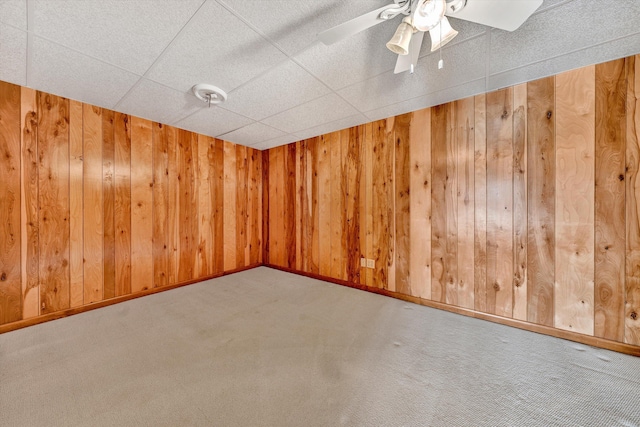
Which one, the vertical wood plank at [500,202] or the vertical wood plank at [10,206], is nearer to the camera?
the vertical wood plank at [10,206]

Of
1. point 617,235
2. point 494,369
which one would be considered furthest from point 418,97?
point 494,369

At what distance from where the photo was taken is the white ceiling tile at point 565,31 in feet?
→ 3.77

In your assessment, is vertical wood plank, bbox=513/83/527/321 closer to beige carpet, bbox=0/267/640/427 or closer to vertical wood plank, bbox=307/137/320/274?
beige carpet, bbox=0/267/640/427

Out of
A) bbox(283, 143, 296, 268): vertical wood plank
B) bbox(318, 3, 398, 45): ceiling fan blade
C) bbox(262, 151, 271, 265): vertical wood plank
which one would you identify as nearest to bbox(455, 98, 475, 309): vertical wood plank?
bbox(318, 3, 398, 45): ceiling fan blade

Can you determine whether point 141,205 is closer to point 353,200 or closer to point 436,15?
point 353,200

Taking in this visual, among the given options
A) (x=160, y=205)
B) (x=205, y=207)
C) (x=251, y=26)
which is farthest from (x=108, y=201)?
(x=251, y=26)

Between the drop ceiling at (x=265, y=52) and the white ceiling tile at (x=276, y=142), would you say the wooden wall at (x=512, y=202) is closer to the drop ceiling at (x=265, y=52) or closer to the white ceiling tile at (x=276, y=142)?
the drop ceiling at (x=265, y=52)

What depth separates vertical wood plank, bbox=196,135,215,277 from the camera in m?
3.09

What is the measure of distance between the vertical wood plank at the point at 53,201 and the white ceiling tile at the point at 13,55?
259 mm

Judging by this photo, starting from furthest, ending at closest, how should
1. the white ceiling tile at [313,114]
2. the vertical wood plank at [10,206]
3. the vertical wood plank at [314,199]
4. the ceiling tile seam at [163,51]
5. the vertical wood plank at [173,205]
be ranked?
the vertical wood plank at [314,199] → the vertical wood plank at [173,205] → the white ceiling tile at [313,114] → the vertical wood plank at [10,206] → the ceiling tile seam at [163,51]

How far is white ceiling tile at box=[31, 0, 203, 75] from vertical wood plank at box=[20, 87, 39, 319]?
3.60 ft

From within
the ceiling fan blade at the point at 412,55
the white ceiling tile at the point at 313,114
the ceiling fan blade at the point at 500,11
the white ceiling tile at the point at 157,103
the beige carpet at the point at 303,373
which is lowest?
the beige carpet at the point at 303,373

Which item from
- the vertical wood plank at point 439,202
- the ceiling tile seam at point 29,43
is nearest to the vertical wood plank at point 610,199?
the vertical wood plank at point 439,202

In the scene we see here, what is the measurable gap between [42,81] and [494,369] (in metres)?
3.97
